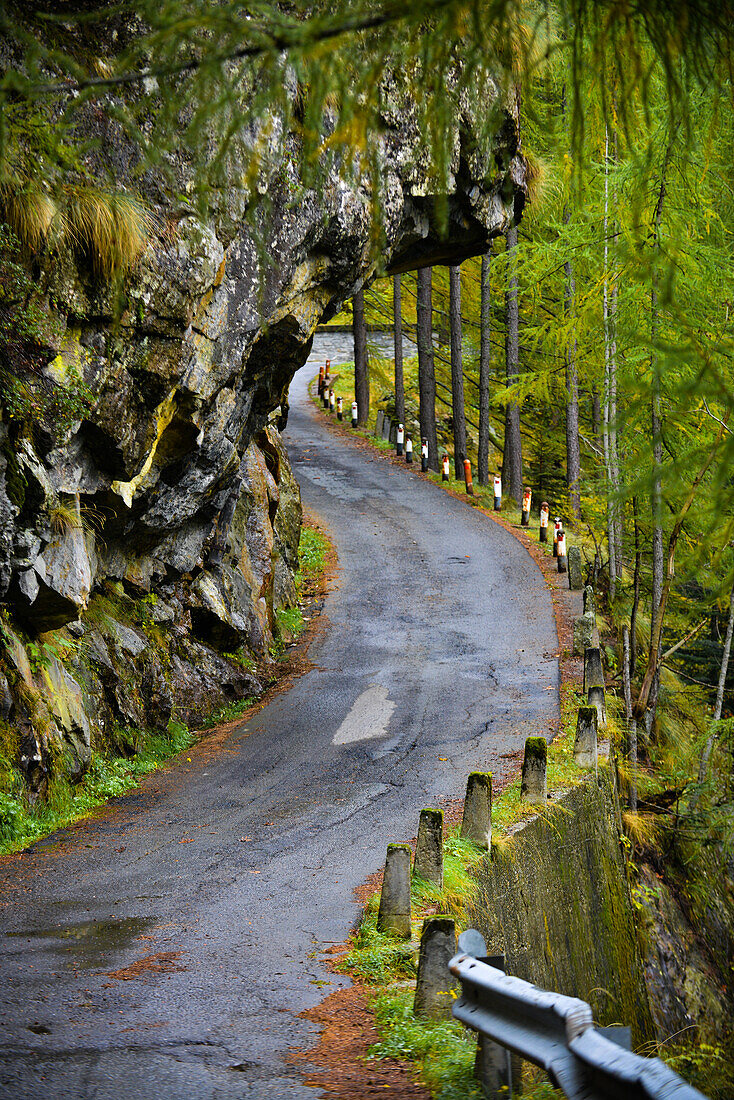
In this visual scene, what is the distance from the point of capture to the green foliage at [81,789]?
933 cm

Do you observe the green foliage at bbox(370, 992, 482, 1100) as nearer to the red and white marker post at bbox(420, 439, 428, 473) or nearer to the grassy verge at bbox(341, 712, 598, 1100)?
the grassy verge at bbox(341, 712, 598, 1100)

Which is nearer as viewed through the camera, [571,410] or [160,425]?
[160,425]

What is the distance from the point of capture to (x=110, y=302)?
33.7 feet

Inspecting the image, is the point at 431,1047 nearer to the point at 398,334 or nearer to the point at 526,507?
the point at 526,507

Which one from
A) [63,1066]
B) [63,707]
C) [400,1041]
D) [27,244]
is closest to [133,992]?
[63,1066]

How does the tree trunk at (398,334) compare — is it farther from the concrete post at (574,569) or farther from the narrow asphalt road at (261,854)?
the concrete post at (574,569)

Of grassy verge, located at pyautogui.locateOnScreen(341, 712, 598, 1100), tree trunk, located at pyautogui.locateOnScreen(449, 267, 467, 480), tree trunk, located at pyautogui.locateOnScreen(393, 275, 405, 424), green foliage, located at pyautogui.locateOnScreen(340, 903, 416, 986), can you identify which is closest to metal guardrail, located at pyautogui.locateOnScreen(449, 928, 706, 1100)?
grassy verge, located at pyautogui.locateOnScreen(341, 712, 598, 1100)

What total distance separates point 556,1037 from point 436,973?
1814 mm

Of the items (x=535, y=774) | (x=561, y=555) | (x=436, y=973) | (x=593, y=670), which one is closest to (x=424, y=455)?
(x=561, y=555)

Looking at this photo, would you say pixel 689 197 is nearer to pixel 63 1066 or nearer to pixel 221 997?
pixel 221 997

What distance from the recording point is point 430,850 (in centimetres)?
741

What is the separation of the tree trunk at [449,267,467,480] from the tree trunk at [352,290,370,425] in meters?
5.08

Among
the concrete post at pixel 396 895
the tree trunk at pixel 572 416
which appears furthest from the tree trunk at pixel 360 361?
the concrete post at pixel 396 895

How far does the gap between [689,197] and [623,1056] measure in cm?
1051
